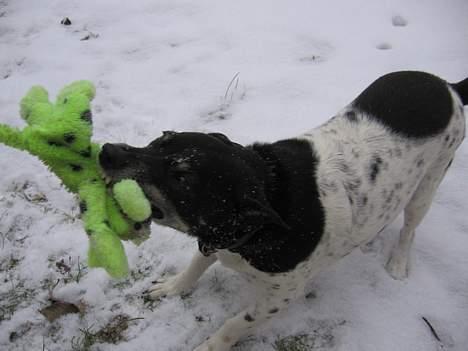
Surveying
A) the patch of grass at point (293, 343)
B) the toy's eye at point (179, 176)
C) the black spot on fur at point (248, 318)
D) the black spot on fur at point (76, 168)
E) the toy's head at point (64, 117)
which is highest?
the toy's head at point (64, 117)

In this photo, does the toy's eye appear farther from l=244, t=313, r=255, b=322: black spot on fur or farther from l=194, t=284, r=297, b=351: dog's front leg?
l=244, t=313, r=255, b=322: black spot on fur

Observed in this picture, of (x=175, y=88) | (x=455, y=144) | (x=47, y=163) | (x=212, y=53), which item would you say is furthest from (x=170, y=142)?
(x=212, y=53)

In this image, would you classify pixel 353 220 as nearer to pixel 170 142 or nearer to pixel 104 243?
pixel 170 142

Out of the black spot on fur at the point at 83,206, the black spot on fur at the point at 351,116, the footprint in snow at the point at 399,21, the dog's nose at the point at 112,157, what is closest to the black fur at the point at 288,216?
the black spot on fur at the point at 351,116

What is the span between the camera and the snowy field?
10.2 ft

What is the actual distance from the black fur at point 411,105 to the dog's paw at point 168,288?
6.03 feet

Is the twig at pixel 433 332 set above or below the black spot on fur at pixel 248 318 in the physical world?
below

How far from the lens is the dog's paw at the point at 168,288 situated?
322 cm

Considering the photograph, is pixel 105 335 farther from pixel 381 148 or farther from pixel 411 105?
pixel 411 105

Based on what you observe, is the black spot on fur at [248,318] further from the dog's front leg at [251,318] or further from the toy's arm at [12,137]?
the toy's arm at [12,137]

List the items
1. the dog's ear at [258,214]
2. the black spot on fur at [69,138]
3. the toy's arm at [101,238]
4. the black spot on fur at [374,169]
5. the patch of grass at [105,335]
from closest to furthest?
the toy's arm at [101,238] → the black spot on fur at [69,138] → the dog's ear at [258,214] → the black spot on fur at [374,169] → the patch of grass at [105,335]

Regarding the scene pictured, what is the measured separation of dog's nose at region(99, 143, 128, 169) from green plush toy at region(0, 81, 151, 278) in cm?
3

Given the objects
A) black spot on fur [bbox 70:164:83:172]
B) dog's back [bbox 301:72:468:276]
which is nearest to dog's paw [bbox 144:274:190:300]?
dog's back [bbox 301:72:468:276]

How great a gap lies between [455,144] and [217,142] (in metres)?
1.81
